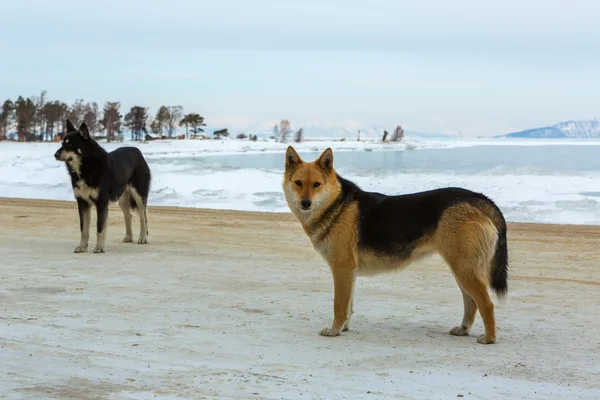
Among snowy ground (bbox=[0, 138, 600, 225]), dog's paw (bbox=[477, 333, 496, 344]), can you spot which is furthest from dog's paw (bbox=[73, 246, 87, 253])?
snowy ground (bbox=[0, 138, 600, 225])

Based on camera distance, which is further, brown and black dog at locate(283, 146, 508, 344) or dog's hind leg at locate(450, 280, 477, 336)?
dog's hind leg at locate(450, 280, 477, 336)

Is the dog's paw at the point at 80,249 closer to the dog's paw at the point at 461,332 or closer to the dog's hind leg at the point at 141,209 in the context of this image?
the dog's hind leg at the point at 141,209

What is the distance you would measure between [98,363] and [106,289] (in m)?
3.15

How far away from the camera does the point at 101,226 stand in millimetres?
12055

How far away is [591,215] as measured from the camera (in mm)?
18203

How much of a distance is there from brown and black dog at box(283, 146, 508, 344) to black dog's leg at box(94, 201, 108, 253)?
223 inches

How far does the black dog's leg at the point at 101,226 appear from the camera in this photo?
11.9 m

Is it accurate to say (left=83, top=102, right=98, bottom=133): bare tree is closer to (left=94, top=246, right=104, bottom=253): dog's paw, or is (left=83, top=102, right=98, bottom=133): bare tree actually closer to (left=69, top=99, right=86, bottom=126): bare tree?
(left=69, top=99, right=86, bottom=126): bare tree

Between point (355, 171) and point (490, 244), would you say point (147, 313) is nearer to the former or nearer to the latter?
point (490, 244)

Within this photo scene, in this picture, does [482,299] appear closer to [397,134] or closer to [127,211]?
[127,211]

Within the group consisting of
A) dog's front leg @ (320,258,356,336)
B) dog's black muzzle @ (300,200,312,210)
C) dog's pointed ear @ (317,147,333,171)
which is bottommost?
dog's front leg @ (320,258,356,336)

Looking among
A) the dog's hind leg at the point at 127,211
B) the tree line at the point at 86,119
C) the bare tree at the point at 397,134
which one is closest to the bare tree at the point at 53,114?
the tree line at the point at 86,119

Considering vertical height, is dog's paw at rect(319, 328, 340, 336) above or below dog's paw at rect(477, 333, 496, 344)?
below

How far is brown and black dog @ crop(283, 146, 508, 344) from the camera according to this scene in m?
6.51
